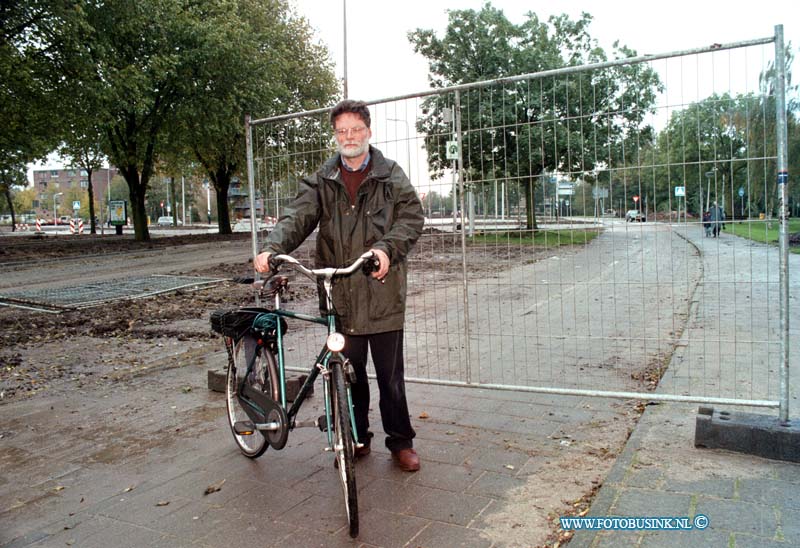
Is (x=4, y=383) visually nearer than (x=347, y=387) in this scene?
No

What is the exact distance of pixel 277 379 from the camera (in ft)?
12.8

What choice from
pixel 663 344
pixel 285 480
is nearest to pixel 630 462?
pixel 285 480

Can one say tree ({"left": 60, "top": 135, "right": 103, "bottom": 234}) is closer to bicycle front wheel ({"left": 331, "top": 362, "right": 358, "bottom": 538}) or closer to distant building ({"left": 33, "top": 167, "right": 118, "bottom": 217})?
bicycle front wheel ({"left": 331, "top": 362, "right": 358, "bottom": 538})

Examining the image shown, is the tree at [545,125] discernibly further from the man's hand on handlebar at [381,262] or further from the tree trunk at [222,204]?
the tree trunk at [222,204]

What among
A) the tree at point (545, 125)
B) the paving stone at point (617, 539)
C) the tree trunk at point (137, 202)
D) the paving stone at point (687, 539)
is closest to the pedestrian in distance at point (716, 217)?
the tree at point (545, 125)

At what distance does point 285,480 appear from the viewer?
3.80 meters

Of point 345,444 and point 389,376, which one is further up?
point 389,376

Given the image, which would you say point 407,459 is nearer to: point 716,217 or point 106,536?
point 106,536

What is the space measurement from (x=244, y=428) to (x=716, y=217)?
126 inches

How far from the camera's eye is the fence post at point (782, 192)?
360cm

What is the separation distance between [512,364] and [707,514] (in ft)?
11.8

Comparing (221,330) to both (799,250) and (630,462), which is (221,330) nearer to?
(630,462)

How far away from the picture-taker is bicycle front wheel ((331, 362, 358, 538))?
10.0ft

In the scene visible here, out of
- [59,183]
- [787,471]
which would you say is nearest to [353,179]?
[787,471]
